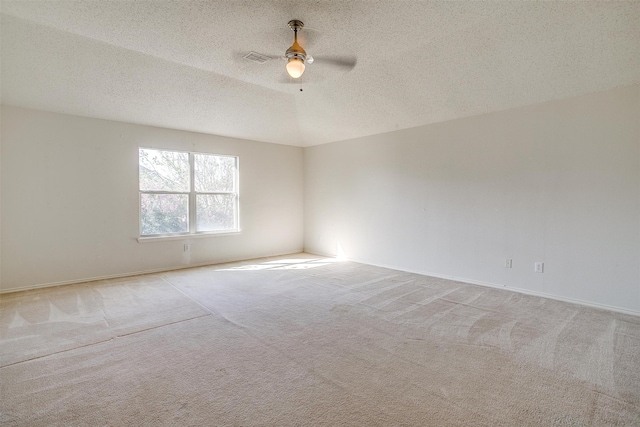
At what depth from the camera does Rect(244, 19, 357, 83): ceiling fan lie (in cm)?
270

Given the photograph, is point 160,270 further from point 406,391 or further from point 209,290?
point 406,391

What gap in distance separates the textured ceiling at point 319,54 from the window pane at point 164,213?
4.04 feet

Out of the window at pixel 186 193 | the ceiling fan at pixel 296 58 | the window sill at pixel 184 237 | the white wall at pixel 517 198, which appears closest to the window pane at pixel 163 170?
the window at pixel 186 193

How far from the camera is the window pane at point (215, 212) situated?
5.52m

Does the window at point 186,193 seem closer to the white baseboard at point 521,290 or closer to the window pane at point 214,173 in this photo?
the window pane at point 214,173

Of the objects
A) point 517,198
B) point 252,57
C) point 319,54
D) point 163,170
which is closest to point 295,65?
point 319,54

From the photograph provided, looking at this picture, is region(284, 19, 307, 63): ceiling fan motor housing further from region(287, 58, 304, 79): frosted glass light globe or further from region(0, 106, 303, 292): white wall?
region(0, 106, 303, 292): white wall

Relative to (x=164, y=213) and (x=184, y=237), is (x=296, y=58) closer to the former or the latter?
(x=164, y=213)

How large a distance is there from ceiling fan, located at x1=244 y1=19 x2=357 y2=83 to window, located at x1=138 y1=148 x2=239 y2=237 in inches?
101

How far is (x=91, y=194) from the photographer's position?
14.4 feet

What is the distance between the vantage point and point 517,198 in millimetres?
3955

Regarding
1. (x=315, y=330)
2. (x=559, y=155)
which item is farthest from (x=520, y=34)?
(x=315, y=330)

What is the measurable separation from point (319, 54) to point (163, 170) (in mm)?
3270

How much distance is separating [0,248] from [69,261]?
0.71 metres
